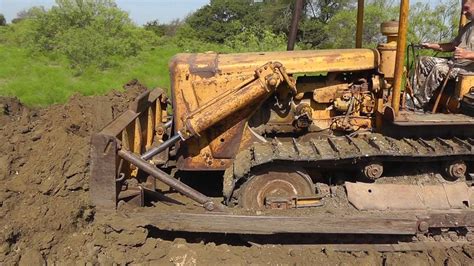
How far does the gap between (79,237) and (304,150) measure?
2.27 m

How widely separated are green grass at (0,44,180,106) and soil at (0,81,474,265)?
25.3 ft

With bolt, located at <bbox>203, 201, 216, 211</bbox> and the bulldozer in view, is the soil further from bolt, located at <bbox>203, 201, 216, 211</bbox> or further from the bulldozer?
bolt, located at <bbox>203, 201, 216, 211</bbox>

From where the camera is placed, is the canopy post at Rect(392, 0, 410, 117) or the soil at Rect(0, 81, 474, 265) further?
the canopy post at Rect(392, 0, 410, 117)

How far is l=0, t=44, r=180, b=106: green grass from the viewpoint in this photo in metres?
13.7

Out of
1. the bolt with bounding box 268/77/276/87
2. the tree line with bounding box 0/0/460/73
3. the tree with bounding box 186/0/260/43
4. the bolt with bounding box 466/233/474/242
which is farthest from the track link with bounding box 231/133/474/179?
the tree with bounding box 186/0/260/43

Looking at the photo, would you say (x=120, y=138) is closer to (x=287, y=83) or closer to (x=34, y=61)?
(x=287, y=83)

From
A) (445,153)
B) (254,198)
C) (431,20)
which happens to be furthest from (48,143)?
(431,20)

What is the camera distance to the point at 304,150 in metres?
5.04

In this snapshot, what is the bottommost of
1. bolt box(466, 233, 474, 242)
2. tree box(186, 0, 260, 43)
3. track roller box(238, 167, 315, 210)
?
bolt box(466, 233, 474, 242)

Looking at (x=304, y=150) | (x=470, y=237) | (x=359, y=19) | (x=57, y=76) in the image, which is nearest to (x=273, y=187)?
(x=304, y=150)

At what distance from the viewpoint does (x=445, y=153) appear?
493cm

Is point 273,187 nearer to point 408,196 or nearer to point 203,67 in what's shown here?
point 408,196

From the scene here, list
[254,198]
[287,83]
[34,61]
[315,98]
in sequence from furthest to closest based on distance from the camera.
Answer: [34,61], [315,98], [287,83], [254,198]

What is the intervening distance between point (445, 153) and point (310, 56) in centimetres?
174
